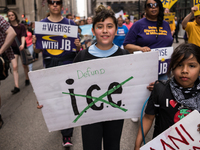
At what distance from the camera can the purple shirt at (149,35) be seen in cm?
292

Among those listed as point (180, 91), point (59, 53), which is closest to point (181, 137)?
point (180, 91)

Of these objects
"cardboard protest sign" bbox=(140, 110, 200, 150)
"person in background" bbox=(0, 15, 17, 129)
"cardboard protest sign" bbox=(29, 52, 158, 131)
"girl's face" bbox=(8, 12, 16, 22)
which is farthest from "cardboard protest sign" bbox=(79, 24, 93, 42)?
"cardboard protest sign" bbox=(140, 110, 200, 150)

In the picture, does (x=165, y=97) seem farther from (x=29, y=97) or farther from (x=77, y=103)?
(x=29, y=97)

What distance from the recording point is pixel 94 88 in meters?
1.94

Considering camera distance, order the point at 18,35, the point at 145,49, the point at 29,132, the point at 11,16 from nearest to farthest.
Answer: the point at 145,49 < the point at 29,132 < the point at 11,16 < the point at 18,35

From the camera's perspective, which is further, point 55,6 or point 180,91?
point 55,6

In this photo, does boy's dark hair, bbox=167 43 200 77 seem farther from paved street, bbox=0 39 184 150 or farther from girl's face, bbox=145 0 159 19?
paved street, bbox=0 39 184 150

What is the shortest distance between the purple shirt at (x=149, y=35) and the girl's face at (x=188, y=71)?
53.7 inches

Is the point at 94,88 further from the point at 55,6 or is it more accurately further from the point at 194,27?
the point at 194,27

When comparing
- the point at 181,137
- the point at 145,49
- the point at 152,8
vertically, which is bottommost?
the point at 181,137

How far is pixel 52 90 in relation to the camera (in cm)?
191

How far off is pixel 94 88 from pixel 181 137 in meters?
0.81

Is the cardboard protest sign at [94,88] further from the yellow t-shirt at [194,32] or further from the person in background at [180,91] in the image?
the yellow t-shirt at [194,32]

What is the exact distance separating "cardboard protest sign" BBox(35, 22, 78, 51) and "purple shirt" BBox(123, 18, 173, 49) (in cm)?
88
